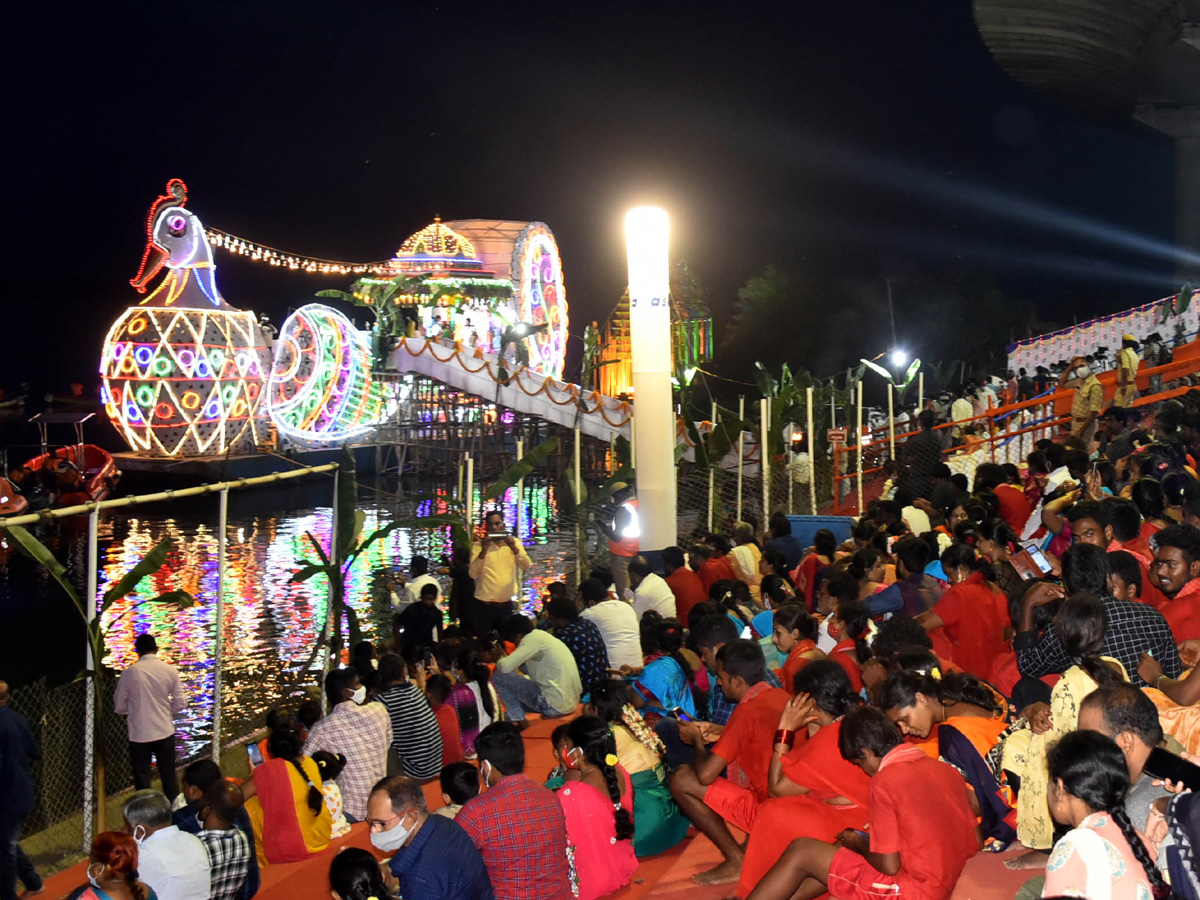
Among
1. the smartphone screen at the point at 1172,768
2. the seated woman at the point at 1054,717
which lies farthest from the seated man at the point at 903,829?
the smartphone screen at the point at 1172,768

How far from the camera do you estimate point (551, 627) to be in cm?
839

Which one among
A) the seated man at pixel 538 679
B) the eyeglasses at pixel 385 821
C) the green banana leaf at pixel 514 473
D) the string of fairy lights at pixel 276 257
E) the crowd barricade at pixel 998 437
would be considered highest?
the string of fairy lights at pixel 276 257

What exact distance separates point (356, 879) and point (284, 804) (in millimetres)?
2221

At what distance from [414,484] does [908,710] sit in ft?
93.8

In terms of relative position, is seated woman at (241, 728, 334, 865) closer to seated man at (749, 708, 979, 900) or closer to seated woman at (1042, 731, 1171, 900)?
seated man at (749, 708, 979, 900)

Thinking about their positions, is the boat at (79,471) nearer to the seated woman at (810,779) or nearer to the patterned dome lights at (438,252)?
the patterned dome lights at (438,252)

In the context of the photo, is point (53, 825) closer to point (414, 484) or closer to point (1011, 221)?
point (414, 484)

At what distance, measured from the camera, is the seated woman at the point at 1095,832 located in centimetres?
322

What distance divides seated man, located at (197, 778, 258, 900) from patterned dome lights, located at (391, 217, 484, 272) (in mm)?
33057

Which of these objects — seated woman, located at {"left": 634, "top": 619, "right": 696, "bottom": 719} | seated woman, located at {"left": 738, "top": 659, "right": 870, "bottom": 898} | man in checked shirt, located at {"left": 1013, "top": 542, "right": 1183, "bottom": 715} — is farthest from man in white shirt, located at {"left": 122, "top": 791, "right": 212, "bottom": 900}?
man in checked shirt, located at {"left": 1013, "top": 542, "right": 1183, "bottom": 715}

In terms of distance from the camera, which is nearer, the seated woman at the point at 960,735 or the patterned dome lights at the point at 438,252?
the seated woman at the point at 960,735

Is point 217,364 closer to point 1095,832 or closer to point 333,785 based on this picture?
point 333,785

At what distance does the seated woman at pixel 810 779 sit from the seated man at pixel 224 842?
2.08 m

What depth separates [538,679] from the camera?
7738 mm
